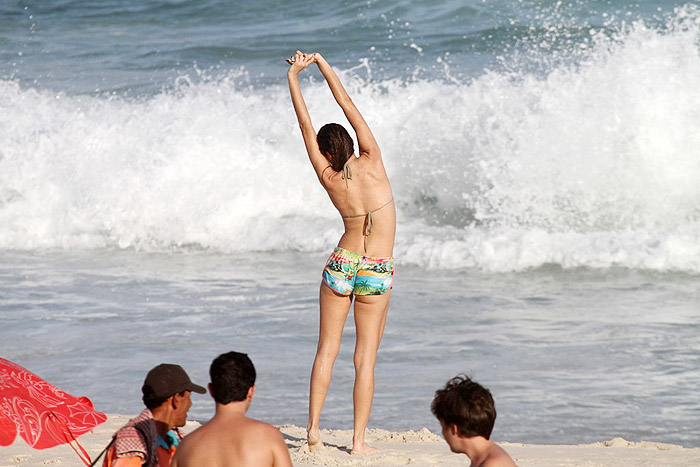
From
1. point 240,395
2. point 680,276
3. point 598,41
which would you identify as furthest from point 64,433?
point 598,41

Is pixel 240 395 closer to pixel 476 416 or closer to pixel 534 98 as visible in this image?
pixel 476 416

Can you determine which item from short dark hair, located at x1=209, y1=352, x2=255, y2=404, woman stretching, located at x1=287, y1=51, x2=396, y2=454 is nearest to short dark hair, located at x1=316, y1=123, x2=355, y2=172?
woman stretching, located at x1=287, y1=51, x2=396, y2=454

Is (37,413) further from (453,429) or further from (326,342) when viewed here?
(326,342)

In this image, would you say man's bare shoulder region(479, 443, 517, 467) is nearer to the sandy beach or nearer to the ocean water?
the sandy beach

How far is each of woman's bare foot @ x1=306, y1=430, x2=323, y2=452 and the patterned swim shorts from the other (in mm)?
663

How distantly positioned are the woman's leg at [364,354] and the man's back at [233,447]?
74.4 inches

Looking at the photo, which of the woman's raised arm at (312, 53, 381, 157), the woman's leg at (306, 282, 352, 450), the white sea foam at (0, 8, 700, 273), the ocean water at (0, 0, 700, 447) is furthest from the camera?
the white sea foam at (0, 8, 700, 273)

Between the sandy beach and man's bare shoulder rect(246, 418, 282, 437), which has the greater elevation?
man's bare shoulder rect(246, 418, 282, 437)

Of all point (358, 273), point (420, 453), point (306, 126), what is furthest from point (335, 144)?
point (420, 453)

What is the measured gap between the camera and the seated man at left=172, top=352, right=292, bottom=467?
2988 millimetres

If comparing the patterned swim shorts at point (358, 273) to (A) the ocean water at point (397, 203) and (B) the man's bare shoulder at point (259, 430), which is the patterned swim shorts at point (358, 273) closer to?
(A) the ocean water at point (397, 203)

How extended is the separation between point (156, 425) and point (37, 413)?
1.50 ft

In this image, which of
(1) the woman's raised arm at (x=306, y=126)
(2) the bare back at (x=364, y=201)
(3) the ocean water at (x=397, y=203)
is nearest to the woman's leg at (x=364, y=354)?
(2) the bare back at (x=364, y=201)

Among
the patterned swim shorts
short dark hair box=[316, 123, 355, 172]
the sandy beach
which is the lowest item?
the sandy beach
